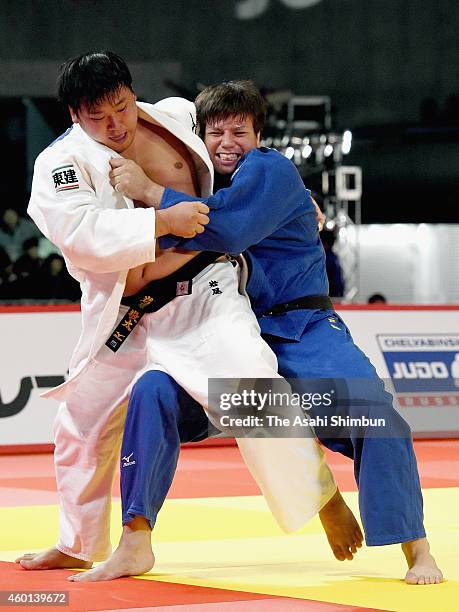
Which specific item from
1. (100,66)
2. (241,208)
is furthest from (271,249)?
(100,66)

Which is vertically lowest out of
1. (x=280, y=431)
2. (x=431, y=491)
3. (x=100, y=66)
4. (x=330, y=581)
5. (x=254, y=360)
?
(x=431, y=491)

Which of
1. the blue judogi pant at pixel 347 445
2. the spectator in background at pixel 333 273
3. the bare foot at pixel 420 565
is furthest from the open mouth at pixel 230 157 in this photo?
the spectator in background at pixel 333 273

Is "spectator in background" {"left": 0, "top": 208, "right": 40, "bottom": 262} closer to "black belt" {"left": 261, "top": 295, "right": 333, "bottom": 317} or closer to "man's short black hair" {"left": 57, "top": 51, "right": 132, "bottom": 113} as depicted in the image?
"black belt" {"left": 261, "top": 295, "right": 333, "bottom": 317}

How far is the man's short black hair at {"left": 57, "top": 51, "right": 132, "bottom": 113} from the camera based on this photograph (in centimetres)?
362

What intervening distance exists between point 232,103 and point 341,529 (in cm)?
156

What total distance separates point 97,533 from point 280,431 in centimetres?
84

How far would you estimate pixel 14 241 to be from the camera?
518 inches

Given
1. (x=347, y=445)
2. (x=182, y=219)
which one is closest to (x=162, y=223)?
(x=182, y=219)

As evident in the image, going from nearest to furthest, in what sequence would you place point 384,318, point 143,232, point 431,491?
point 143,232, point 431,491, point 384,318

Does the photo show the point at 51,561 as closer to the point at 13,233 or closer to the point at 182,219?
the point at 182,219

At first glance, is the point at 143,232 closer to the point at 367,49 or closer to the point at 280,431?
the point at 280,431

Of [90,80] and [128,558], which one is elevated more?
[90,80]

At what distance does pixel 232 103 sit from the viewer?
4035 millimetres

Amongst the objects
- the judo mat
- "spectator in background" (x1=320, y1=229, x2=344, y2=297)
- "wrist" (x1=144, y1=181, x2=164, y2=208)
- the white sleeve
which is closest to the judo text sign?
the judo mat
